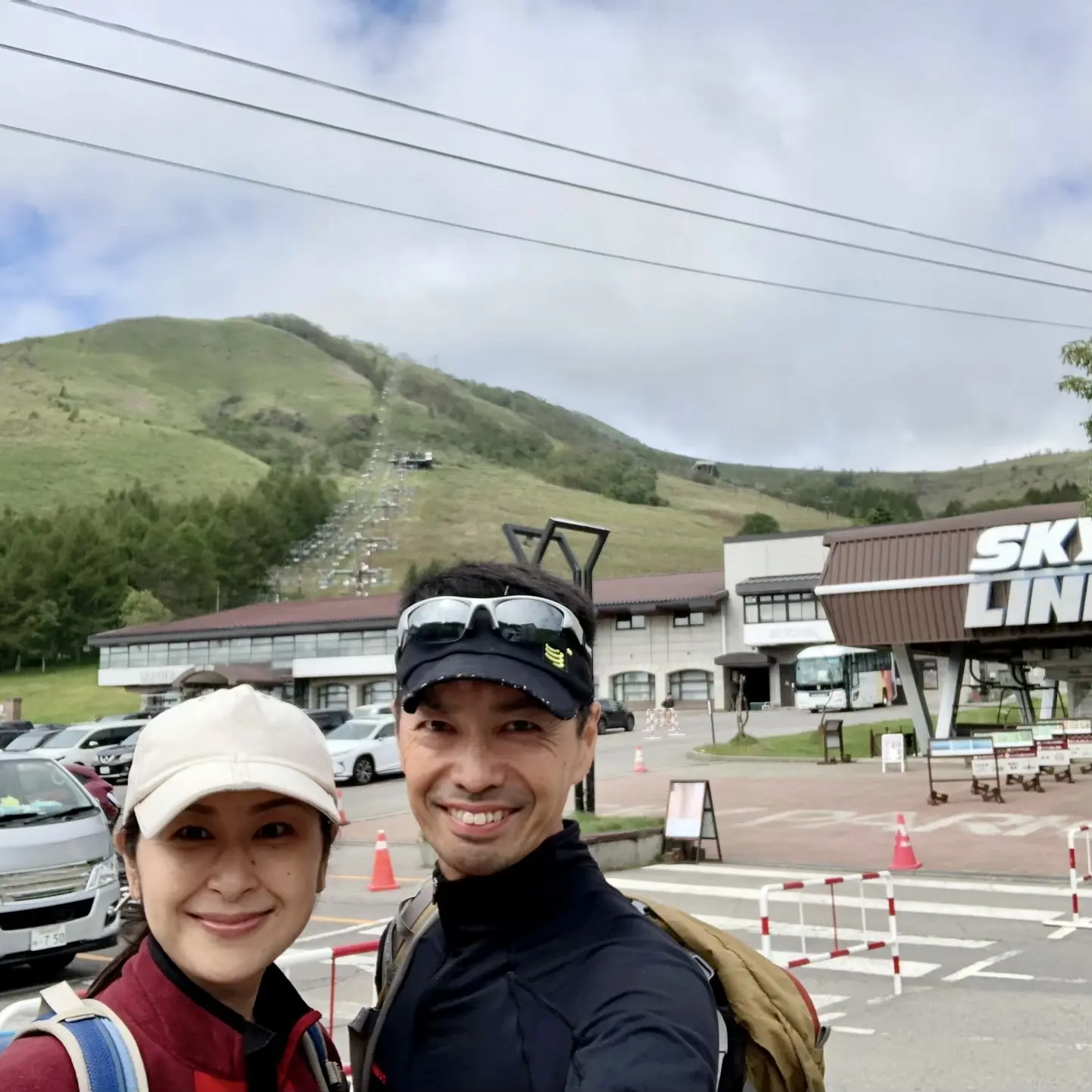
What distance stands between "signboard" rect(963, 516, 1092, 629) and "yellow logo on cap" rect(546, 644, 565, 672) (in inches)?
1121

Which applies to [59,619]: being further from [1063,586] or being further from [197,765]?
[197,765]

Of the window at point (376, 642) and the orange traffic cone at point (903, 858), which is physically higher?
the window at point (376, 642)

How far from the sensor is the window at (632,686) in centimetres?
6250

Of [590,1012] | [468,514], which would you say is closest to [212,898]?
[590,1012]

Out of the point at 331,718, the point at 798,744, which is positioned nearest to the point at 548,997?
the point at 331,718

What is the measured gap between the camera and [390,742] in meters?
29.3

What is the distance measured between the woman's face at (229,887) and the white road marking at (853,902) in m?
9.85

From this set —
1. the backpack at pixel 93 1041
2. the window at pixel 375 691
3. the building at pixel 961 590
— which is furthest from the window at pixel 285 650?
the backpack at pixel 93 1041

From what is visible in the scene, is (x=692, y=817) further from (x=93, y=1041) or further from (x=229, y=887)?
(x=93, y=1041)

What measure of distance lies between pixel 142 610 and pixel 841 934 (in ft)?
263

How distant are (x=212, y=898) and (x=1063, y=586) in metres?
29.2

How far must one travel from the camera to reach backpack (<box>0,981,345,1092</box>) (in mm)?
1506

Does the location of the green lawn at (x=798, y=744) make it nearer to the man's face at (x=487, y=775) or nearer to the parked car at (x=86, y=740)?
the parked car at (x=86, y=740)

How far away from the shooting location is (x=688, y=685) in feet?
203
